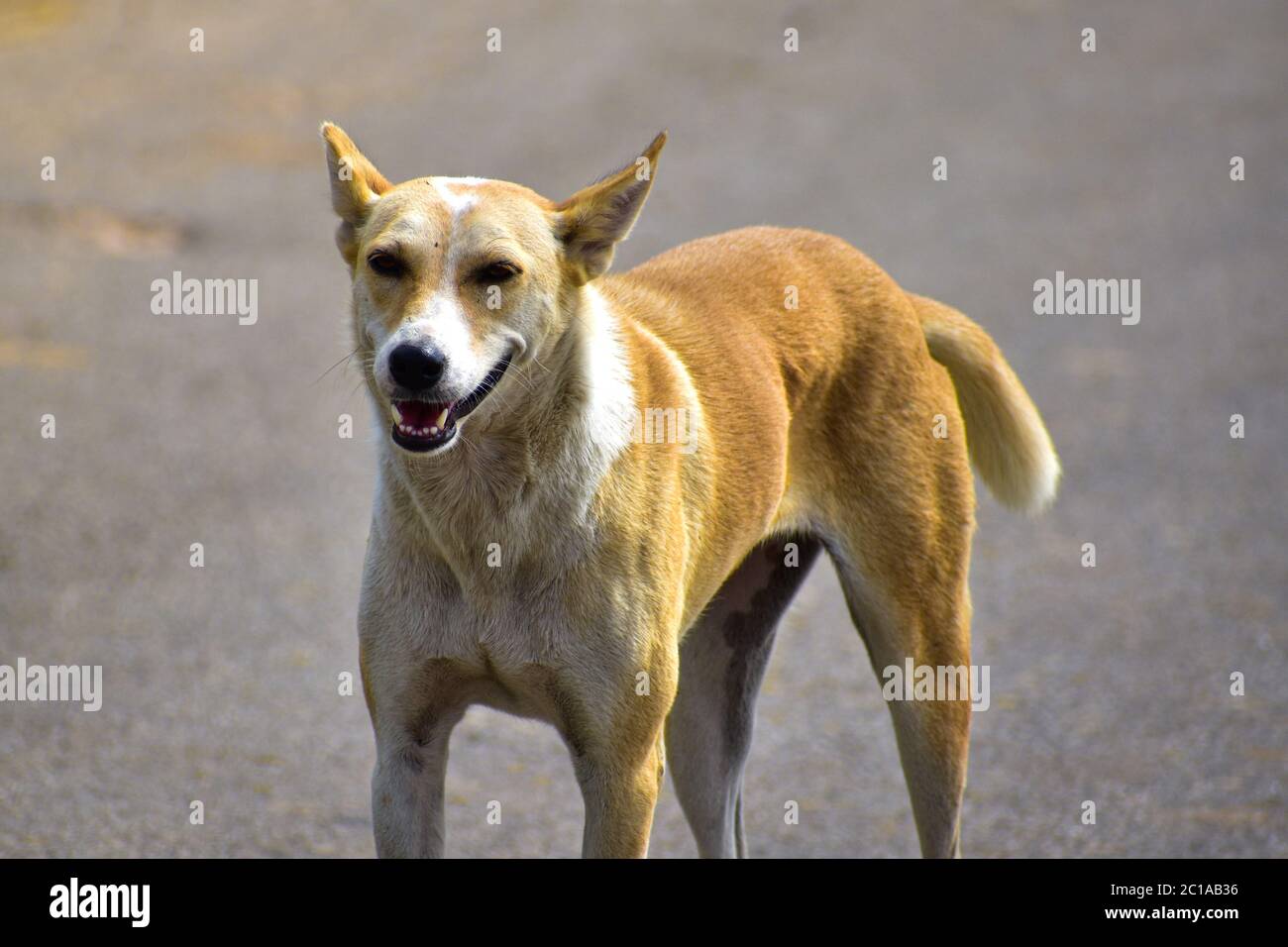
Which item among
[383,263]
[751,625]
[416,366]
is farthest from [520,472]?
[751,625]

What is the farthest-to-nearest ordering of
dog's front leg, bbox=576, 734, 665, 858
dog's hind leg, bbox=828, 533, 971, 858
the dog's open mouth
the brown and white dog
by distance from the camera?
dog's hind leg, bbox=828, 533, 971, 858 → dog's front leg, bbox=576, 734, 665, 858 → the brown and white dog → the dog's open mouth

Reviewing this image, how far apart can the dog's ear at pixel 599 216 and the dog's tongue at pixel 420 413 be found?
1.88 ft

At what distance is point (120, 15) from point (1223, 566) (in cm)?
1269

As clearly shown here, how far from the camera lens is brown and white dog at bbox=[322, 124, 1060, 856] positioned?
13.0ft

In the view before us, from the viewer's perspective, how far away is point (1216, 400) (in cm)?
1258

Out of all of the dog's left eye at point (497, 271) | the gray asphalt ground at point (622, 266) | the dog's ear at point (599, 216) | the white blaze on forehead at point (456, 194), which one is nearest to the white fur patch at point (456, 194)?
the white blaze on forehead at point (456, 194)

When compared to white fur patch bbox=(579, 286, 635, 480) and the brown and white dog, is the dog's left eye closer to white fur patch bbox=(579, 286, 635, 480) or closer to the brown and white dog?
the brown and white dog

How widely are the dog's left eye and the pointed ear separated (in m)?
0.44

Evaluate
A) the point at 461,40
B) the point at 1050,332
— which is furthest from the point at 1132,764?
the point at 461,40

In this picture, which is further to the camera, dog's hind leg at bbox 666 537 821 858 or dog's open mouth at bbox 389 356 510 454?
dog's hind leg at bbox 666 537 821 858

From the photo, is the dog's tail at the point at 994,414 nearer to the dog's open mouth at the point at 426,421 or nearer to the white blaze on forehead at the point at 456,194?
the white blaze on forehead at the point at 456,194

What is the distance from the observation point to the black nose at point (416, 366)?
12.1ft

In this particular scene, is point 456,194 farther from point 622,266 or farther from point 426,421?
point 622,266

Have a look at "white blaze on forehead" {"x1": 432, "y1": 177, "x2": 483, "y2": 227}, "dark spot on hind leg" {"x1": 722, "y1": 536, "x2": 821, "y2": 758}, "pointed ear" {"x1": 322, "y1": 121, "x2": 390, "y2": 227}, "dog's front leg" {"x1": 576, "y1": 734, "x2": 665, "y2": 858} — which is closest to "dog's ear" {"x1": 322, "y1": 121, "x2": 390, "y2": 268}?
"pointed ear" {"x1": 322, "y1": 121, "x2": 390, "y2": 227}
